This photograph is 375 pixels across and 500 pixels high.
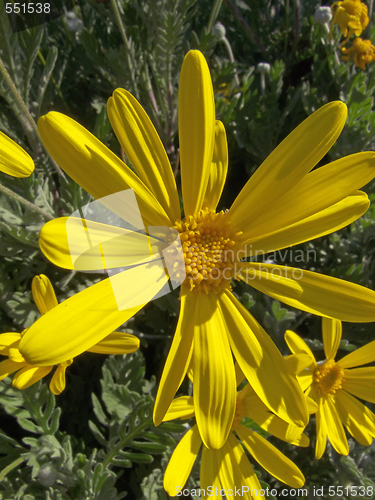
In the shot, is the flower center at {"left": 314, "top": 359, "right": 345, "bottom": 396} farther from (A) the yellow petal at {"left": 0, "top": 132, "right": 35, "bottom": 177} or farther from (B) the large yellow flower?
(A) the yellow petal at {"left": 0, "top": 132, "right": 35, "bottom": 177}

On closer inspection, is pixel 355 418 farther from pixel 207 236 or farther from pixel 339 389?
pixel 207 236

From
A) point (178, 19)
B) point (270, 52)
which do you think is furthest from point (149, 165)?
point (270, 52)

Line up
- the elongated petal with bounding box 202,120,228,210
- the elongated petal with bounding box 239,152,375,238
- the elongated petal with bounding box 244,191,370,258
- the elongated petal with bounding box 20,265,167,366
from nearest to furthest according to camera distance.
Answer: the elongated petal with bounding box 20,265,167,366 → the elongated petal with bounding box 239,152,375,238 → the elongated petal with bounding box 244,191,370,258 → the elongated petal with bounding box 202,120,228,210

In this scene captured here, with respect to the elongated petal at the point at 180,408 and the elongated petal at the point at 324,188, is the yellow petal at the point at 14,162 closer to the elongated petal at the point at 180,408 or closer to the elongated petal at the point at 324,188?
the elongated petal at the point at 324,188

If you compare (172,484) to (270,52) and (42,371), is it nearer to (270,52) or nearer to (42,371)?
(42,371)

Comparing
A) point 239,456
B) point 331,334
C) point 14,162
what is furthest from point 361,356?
point 14,162

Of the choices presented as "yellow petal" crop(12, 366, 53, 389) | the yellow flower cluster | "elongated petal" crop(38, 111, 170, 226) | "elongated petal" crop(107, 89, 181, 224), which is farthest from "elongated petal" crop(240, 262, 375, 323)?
the yellow flower cluster
